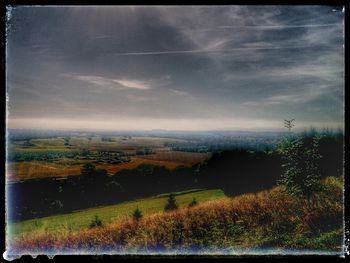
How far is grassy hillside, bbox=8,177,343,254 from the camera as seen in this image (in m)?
6.88

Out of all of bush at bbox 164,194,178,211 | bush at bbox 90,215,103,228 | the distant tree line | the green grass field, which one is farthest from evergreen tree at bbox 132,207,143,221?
bush at bbox 90,215,103,228

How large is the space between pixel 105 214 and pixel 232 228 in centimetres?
175

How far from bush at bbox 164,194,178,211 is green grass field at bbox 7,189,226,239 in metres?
0.05

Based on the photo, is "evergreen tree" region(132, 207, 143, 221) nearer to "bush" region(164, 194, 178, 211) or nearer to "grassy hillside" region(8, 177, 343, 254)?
"grassy hillside" region(8, 177, 343, 254)

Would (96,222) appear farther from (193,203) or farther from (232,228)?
(232,228)

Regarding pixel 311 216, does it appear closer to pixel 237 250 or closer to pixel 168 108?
→ pixel 237 250

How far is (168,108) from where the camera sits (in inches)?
273

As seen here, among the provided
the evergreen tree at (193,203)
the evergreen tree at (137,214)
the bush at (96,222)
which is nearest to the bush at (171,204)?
the evergreen tree at (193,203)

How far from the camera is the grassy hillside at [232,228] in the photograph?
688 centimetres

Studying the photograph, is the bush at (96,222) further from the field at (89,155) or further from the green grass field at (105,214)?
the field at (89,155)

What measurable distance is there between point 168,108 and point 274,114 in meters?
1.44

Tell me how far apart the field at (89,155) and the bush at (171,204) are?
41 cm

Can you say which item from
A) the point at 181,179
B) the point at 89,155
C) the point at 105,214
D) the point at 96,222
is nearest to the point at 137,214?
the point at 105,214
